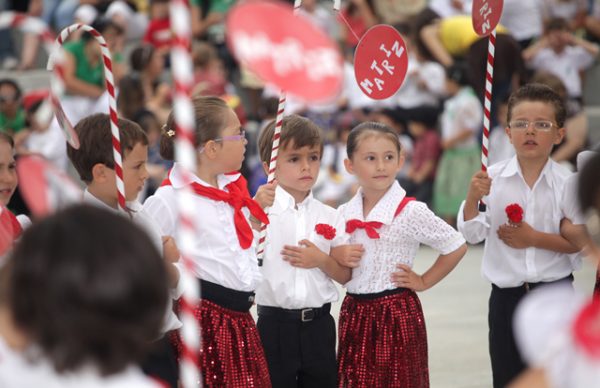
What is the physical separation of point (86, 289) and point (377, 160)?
2.37m


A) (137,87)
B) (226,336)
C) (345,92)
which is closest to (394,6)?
(345,92)

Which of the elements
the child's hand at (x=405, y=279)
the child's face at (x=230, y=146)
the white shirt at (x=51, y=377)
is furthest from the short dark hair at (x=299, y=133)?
the white shirt at (x=51, y=377)

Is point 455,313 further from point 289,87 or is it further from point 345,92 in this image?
point 289,87

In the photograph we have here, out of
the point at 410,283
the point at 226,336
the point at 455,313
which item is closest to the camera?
the point at 226,336

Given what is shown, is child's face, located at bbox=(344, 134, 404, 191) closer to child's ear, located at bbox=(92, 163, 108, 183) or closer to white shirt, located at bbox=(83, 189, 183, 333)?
white shirt, located at bbox=(83, 189, 183, 333)

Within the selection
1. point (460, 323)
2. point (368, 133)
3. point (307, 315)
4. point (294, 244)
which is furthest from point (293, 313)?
point (460, 323)

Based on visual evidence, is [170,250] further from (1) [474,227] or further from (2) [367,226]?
(1) [474,227]

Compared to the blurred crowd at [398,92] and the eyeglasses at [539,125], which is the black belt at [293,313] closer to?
the eyeglasses at [539,125]

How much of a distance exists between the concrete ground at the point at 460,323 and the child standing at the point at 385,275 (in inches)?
47.9

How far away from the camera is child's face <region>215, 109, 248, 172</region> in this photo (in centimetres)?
382

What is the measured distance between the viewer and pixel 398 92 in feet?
29.3

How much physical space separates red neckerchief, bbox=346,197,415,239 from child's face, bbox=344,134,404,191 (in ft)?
0.33

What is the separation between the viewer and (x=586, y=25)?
9.99 meters

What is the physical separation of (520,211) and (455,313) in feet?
8.57
